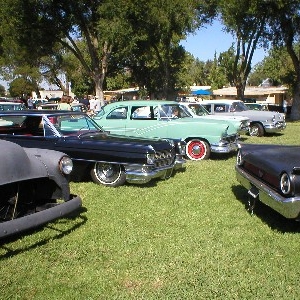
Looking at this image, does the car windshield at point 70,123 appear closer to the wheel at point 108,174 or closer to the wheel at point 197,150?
the wheel at point 108,174

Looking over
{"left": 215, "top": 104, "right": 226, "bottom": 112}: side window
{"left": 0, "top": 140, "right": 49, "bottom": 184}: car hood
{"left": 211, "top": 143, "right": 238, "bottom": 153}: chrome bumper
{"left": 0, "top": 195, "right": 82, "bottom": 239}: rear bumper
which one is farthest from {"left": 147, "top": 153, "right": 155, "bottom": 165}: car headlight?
{"left": 215, "top": 104, "right": 226, "bottom": 112}: side window

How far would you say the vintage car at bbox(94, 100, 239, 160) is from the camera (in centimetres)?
1020

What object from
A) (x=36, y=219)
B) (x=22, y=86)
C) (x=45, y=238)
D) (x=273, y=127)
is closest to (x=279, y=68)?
(x=22, y=86)

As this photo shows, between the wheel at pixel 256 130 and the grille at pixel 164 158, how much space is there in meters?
9.52

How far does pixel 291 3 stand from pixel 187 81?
35.3 metres

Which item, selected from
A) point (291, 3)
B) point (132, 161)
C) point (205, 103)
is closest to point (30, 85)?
point (291, 3)

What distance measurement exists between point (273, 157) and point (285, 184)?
2.78 feet

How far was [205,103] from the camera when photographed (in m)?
16.5

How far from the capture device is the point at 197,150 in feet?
34.5

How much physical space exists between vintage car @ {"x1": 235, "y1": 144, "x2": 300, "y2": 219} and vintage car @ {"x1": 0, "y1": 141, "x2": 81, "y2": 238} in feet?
7.59

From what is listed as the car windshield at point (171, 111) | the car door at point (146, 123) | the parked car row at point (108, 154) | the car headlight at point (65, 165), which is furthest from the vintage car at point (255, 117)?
the car headlight at point (65, 165)

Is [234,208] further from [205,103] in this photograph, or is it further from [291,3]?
[291,3]

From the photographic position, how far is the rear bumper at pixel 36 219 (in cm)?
406

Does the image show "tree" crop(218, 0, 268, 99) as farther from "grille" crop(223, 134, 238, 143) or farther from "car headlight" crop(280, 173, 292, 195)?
"car headlight" crop(280, 173, 292, 195)
